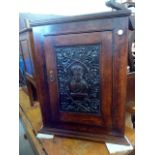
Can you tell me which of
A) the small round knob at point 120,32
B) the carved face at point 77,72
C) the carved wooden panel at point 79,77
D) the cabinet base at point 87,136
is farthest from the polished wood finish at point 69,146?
the small round knob at point 120,32

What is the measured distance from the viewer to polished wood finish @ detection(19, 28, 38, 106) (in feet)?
3.61

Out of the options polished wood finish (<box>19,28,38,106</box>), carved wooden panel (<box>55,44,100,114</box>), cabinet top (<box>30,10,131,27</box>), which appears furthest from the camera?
polished wood finish (<box>19,28,38,106</box>)

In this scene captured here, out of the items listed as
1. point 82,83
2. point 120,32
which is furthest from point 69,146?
point 120,32

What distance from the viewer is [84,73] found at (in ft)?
2.72

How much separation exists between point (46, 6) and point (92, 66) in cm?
147

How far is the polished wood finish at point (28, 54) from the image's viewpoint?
3.61 ft

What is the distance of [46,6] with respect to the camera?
76.5 inches

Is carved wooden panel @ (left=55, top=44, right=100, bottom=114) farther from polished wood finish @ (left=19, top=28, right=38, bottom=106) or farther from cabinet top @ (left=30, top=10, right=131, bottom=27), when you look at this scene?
polished wood finish @ (left=19, top=28, right=38, bottom=106)

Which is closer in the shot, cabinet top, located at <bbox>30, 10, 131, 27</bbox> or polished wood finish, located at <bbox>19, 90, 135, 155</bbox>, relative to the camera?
cabinet top, located at <bbox>30, 10, 131, 27</bbox>

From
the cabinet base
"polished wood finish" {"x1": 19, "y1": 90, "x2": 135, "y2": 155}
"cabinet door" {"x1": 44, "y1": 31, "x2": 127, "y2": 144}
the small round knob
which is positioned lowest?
"polished wood finish" {"x1": 19, "y1": 90, "x2": 135, "y2": 155}

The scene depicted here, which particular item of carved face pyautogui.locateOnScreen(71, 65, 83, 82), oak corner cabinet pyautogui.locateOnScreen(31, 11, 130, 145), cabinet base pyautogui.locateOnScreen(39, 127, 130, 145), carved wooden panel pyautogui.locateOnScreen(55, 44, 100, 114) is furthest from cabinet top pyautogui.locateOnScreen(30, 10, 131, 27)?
cabinet base pyautogui.locateOnScreen(39, 127, 130, 145)

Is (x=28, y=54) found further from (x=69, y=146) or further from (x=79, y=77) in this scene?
(x=69, y=146)
